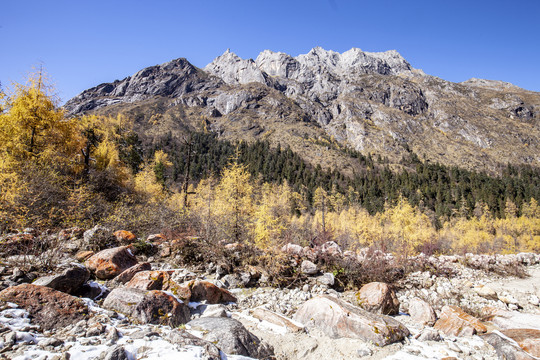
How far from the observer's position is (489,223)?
49156 millimetres

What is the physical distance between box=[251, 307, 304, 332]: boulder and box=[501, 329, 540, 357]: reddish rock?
3958 millimetres

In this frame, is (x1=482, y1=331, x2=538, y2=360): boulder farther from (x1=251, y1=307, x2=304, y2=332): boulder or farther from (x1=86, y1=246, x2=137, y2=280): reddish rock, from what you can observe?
(x1=86, y1=246, x2=137, y2=280): reddish rock

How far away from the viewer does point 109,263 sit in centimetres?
623

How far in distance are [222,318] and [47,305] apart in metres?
2.56

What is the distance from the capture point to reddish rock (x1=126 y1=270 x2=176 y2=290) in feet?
17.1

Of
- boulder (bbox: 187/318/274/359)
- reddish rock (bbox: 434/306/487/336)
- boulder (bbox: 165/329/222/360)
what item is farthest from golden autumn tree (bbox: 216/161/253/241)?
reddish rock (bbox: 434/306/487/336)

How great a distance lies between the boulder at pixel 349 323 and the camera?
436cm

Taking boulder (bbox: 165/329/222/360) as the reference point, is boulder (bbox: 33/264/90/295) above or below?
above

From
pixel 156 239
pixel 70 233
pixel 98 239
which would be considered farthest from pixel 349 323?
pixel 70 233

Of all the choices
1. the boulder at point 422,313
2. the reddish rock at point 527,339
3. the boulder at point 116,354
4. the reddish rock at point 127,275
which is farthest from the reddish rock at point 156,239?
the reddish rock at point 527,339

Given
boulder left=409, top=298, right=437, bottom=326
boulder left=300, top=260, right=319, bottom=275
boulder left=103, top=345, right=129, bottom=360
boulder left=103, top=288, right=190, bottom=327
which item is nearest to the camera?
boulder left=103, top=345, right=129, bottom=360

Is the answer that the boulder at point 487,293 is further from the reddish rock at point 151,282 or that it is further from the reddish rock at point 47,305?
the reddish rock at point 47,305

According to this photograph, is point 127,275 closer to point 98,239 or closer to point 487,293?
point 98,239

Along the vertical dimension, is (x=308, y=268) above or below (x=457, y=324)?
above
